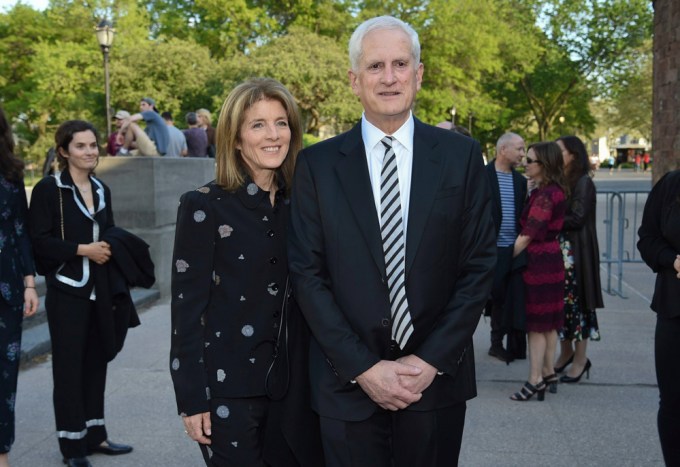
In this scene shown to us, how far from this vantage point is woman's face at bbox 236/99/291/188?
2.69 metres

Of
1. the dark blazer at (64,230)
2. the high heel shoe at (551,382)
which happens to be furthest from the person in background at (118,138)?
the high heel shoe at (551,382)

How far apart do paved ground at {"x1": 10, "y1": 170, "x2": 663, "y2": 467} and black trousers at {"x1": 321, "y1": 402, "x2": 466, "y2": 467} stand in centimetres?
201

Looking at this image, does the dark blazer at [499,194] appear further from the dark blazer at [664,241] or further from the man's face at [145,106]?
the man's face at [145,106]

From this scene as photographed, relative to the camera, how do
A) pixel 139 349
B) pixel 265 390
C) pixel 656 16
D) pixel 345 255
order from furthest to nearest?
pixel 656 16 < pixel 139 349 < pixel 265 390 < pixel 345 255

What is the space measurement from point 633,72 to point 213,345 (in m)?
47.1

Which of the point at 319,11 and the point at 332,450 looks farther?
the point at 319,11

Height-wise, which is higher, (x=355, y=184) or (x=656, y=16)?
(x=656, y=16)

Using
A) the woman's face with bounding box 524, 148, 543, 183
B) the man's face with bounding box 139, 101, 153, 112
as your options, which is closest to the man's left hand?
the woman's face with bounding box 524, 148, 543, 183

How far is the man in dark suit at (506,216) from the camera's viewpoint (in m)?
5.87

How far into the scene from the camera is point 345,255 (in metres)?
2.47

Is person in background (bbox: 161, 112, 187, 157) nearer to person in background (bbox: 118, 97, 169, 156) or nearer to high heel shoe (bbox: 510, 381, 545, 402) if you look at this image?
person in background (bbox: 118, 97, 169, 156)

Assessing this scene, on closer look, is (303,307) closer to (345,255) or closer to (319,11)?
(345,255)

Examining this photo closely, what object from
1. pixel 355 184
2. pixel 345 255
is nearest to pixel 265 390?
pixel 345 255

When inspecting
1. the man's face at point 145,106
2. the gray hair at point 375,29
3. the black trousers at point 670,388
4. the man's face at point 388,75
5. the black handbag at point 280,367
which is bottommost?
the black trousers at point 670,388
